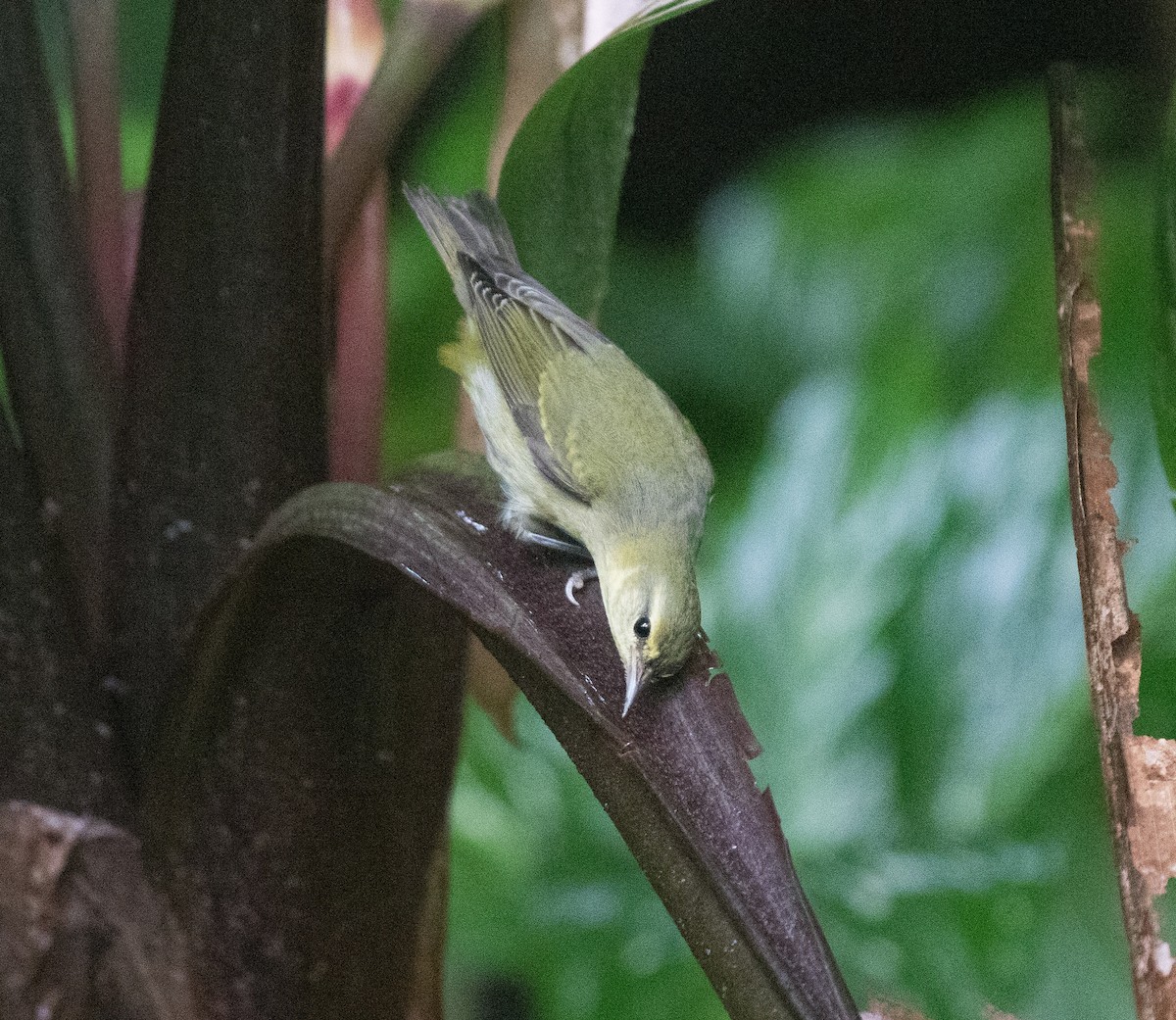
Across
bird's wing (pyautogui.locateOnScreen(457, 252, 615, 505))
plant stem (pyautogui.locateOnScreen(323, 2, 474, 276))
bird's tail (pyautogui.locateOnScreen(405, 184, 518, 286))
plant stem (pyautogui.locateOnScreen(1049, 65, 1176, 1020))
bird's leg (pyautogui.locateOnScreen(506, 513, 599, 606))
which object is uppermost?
plant stem (pyautogui.locateOnScreen(323, 2, 474, 276))

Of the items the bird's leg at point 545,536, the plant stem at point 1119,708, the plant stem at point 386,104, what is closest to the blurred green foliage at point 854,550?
the plant stem at point 386,104

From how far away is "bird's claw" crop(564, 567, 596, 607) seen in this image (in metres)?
0.43

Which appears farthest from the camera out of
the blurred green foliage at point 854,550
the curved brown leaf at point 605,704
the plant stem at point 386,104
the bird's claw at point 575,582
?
the blurred green foliage at point 854,550

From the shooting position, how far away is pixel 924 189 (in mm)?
804

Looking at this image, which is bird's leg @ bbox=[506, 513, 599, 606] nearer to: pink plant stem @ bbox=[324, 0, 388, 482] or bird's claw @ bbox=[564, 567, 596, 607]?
bird's claw @ bbox=[564, 567, 596, 607]

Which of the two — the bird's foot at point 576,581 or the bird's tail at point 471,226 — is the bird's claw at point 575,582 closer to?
the bird's foot at point 576,581

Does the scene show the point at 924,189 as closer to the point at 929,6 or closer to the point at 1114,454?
the point at 929,6

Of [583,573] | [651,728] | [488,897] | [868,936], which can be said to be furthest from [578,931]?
[651,728]

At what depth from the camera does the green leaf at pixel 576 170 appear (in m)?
0.49

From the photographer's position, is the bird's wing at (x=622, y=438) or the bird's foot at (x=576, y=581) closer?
the bird's foot at (x=576, y=581)

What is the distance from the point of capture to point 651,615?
1.58 ft

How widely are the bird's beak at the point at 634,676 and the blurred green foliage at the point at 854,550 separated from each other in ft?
0.63

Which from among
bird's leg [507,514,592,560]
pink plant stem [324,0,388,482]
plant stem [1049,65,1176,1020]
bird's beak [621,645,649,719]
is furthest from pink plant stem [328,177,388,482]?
plant stem [1049,65,1176,1020]

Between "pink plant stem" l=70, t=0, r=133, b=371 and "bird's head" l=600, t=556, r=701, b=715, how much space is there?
28cm
